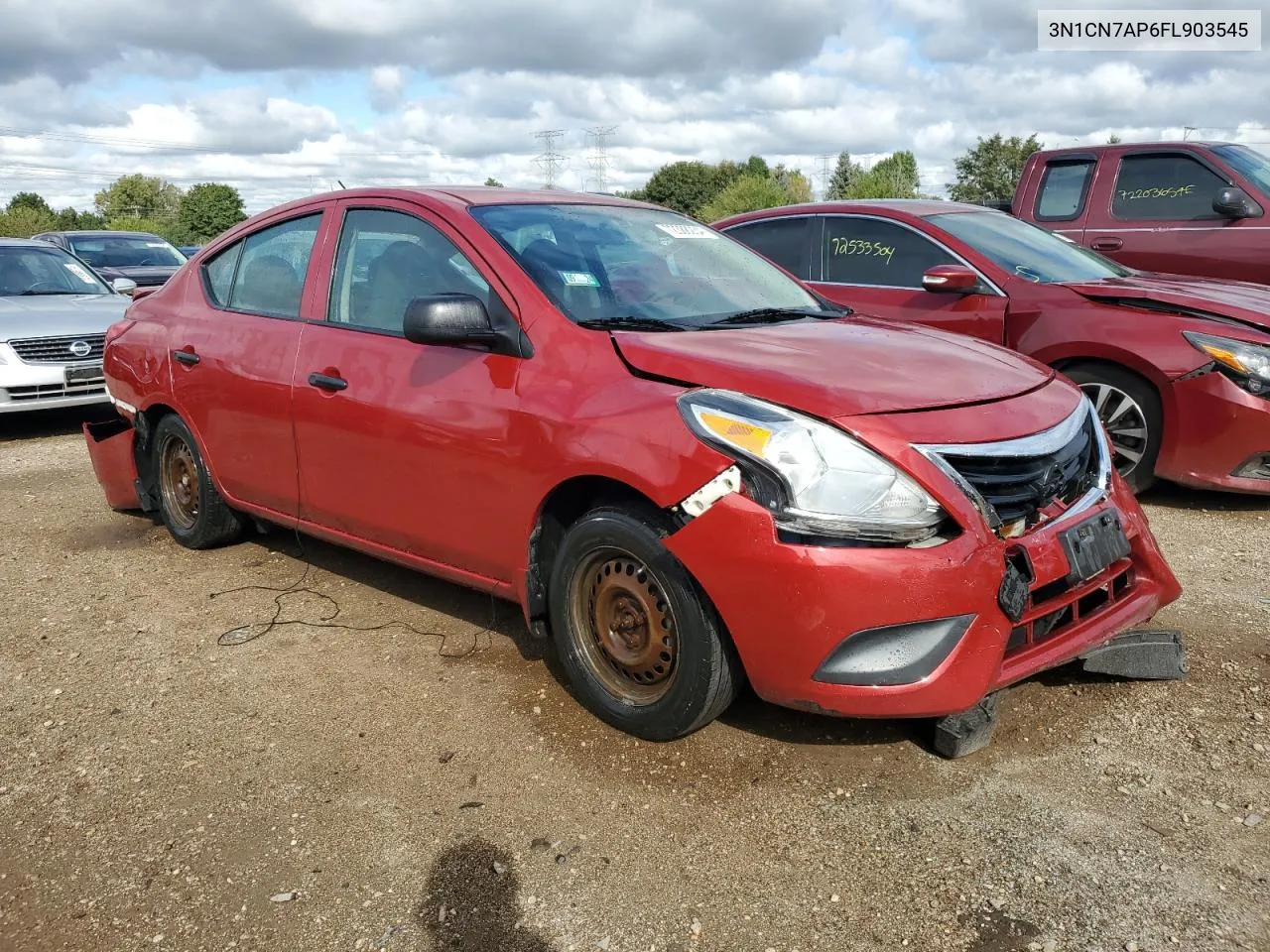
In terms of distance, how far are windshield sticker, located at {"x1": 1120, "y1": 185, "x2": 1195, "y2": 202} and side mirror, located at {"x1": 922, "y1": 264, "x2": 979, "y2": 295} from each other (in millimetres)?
3003

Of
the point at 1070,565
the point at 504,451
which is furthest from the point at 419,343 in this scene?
the point at 1070,565

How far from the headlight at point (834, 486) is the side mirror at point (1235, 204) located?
19.8 ft

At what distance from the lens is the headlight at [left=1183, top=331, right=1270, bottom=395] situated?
16.6 ft

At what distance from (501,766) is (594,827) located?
0.44 metres

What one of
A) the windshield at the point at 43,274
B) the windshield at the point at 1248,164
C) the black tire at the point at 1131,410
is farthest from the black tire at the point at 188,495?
the windshield at the point at 1248,164

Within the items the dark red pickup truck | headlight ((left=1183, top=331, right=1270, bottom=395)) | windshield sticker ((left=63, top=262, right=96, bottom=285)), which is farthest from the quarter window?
windshield sticker ((left=63, top=262, right=96, bottom=285))

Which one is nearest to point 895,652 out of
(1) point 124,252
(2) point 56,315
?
(2) point 56,315

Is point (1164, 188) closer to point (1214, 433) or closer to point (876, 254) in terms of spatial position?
point (876, 254)

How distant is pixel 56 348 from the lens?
27.6 feet

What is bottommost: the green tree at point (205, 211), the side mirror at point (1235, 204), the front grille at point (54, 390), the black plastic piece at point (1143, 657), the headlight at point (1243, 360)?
the black plastic piece at point (1143, 657)

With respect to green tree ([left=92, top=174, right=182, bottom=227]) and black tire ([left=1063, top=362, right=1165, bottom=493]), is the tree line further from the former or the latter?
black tire ([left=1063, top=362, right=1165, bottom=493])

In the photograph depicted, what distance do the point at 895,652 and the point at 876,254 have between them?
422 centimetres

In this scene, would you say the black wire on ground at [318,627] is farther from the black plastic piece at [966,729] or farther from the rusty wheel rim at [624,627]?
the black plastic piece at [966,729]

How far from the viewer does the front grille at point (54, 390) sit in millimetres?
8211
